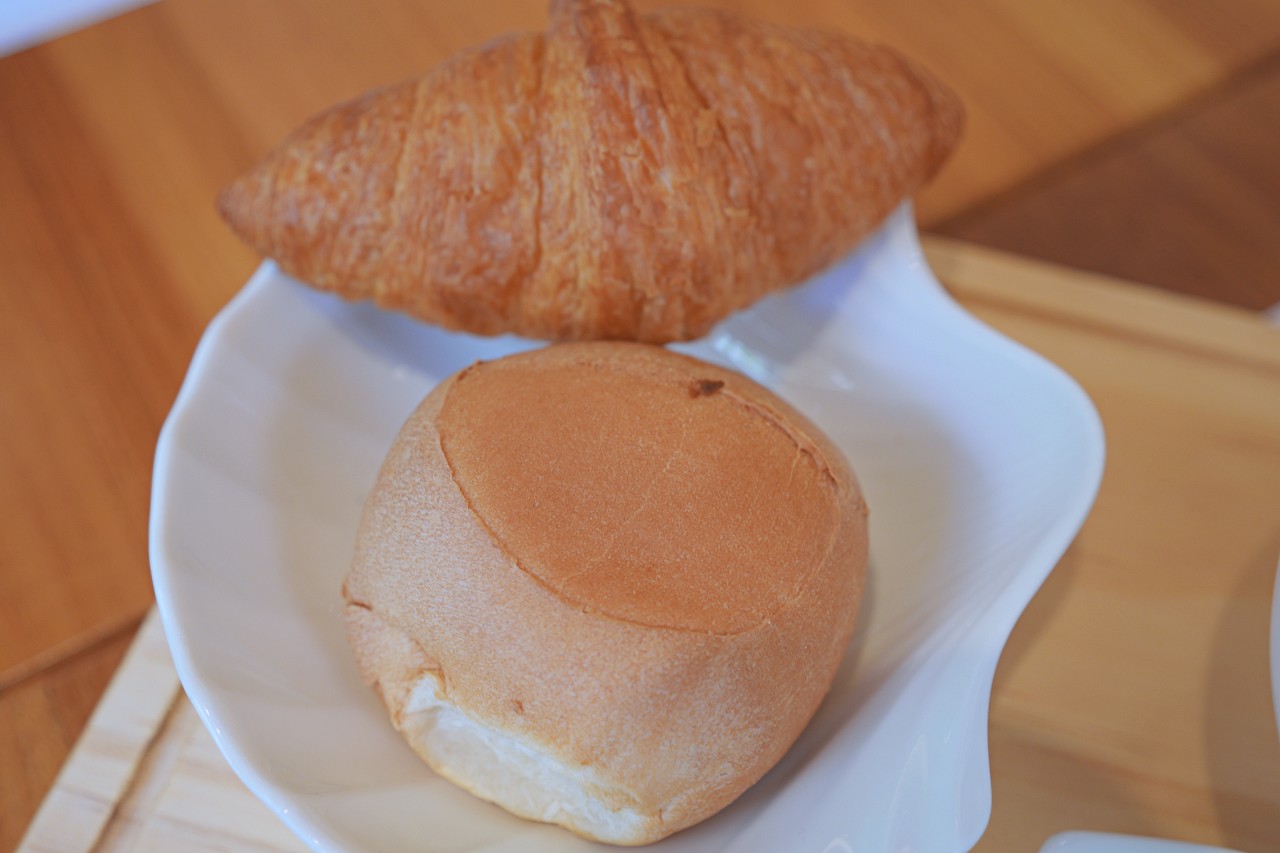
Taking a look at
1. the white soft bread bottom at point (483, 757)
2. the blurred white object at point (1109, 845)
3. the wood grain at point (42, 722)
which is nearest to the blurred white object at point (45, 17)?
the wood grain at point (42, 722)

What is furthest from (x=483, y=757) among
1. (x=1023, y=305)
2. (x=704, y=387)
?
(x=1023, y=305)

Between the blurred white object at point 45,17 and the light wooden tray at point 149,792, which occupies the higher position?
the blurred white object at point 45,17

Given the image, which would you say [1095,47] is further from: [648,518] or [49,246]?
[49,246]

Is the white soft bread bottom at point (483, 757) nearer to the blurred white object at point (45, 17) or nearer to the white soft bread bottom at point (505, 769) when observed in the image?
the white soft bread bottom at point (505, 769)

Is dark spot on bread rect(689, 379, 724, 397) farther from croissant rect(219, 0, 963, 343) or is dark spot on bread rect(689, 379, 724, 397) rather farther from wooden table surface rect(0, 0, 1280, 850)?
wooden table surface rect(0, 0, 1280, 850)

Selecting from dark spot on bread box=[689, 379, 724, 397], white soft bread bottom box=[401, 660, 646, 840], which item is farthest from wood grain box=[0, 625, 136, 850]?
dark spot on bread box=[689, 379, 724, 397]

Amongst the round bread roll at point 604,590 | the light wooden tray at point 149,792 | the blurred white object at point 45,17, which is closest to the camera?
the round bread roll at point 604,590

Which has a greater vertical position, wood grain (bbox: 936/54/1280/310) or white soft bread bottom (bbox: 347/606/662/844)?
white soft bread bottom (bbox: 347/606/662/844)

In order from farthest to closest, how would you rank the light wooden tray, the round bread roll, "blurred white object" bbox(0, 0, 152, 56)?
"blurred white object" bbox(0, 0, 152, 56) < the light wooden tray < the round bread roll
